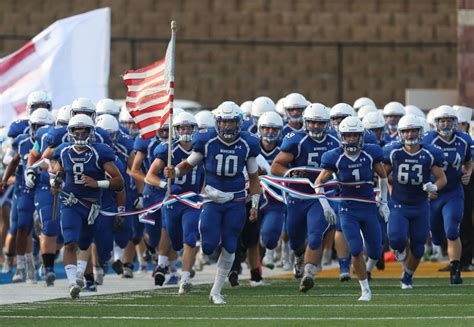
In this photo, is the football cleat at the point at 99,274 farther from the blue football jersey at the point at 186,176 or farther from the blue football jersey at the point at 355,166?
the blue football jersey at the point at 355,166

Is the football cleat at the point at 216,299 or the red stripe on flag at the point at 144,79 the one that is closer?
the football cleat at the point at 216,299

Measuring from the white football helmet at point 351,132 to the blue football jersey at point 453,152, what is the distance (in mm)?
2406

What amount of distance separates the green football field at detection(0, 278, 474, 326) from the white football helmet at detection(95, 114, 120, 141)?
104 inches

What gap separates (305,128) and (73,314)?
450 cm

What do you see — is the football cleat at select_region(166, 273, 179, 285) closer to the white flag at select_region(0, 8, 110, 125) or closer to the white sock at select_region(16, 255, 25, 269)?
the white sock at select_region(16, 255, 25, 269)

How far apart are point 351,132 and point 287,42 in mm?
15052

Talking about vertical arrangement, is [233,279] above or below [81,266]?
below

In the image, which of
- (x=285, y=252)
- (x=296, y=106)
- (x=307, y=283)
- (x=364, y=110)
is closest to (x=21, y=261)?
(x=296, y=106)

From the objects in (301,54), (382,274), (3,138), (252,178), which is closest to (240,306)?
(252,178)

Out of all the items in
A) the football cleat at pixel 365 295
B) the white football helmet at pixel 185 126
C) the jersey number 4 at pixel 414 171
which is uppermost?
the white football helmet at pixel 185 126

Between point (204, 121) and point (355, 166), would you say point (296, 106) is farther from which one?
point (355, 166)

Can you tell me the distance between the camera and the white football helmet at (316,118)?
1953 cm

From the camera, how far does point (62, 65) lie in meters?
24.6

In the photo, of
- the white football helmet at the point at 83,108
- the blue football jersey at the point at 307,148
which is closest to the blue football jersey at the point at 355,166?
the blue football jersey at the point at 307,148
